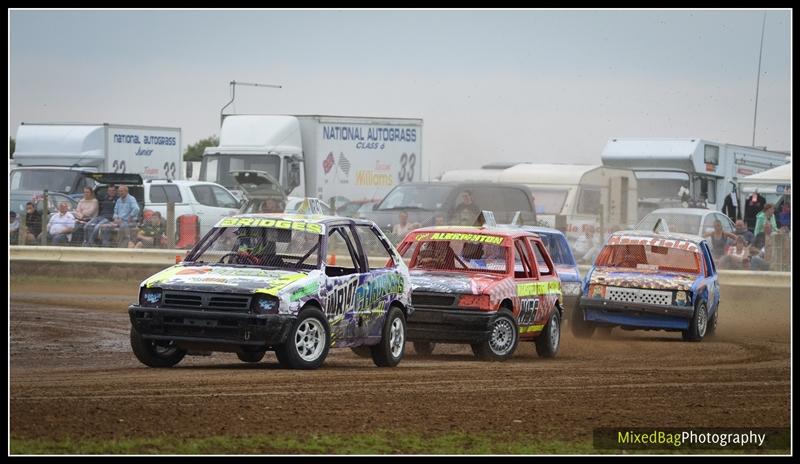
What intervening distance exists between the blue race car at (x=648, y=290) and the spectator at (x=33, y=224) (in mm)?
11406

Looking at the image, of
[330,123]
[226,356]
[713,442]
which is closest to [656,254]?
[226,356]

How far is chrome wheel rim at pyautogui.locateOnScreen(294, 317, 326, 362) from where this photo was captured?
40.4 feet

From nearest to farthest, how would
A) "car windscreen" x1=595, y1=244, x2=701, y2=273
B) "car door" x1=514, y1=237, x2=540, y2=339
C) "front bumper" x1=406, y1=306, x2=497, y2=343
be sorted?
"front bumper" x1=406, y1=306, x2=497, y2=343 → "car door" x1=514, y1=237, x2=540, y2=339 → "car windscreen" x1=595, y1=244, x2=701, y2=273

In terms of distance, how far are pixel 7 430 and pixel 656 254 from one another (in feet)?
43.0

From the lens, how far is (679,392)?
474 inches

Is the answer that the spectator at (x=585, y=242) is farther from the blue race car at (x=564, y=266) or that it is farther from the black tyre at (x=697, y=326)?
the black tyre at (x=697, y=326)

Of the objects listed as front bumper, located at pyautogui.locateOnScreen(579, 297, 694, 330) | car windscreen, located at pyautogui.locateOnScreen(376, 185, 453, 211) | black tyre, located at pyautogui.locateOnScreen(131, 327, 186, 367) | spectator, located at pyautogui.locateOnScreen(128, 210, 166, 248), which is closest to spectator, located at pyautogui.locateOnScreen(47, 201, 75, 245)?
spectator, located at pyautogui.locateOnScreen(128, 210, 166, 248)

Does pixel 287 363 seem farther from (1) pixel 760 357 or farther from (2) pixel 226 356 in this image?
(1) pixel 760 357

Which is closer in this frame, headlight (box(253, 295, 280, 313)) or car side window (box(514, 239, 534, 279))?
headlight (box(253, 295, 280, 313))

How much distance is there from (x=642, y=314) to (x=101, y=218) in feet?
37.0

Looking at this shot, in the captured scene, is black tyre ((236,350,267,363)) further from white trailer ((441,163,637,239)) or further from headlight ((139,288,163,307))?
white trailer ((441,163,637,239))

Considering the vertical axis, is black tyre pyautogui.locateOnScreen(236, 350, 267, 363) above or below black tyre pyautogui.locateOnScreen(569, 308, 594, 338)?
above

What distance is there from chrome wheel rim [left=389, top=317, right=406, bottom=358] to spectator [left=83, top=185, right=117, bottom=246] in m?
12.9

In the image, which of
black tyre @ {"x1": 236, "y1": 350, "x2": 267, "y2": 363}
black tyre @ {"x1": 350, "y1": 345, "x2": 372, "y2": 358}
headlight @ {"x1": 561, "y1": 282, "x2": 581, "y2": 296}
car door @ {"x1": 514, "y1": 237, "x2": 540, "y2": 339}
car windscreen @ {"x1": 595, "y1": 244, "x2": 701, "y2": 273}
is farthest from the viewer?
headlight @ {"x1": 561, "y1": 282, "x2": 581, "y2": 296}
